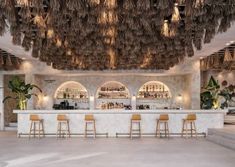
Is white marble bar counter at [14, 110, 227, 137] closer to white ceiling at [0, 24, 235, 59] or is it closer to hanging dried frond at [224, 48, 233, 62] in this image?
hanging dried frond at [224, 48, 233, 62]

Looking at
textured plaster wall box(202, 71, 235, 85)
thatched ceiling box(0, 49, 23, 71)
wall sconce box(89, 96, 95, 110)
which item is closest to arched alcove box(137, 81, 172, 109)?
wall sconce box(89, 96, 95, 110)

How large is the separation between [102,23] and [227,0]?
2.50 meters

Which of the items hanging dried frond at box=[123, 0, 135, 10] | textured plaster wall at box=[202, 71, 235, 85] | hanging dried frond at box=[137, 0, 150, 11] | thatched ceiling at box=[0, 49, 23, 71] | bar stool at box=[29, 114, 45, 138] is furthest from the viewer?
textured plaster wall at box=[202, 71, 235, 85]

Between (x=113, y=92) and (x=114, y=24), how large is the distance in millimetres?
9426

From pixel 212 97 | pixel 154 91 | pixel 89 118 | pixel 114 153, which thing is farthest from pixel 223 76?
pixel 114 153

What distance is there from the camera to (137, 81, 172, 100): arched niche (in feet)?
54.4

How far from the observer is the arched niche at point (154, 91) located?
54.4 feet

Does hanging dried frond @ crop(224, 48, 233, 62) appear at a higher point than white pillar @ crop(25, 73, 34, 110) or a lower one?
higher

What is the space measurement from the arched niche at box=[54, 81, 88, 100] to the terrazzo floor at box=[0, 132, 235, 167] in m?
5.02

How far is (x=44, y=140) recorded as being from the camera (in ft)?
38.1

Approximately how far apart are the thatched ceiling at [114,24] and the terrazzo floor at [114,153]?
2.85 m

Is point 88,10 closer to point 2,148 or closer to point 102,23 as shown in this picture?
point 102,23

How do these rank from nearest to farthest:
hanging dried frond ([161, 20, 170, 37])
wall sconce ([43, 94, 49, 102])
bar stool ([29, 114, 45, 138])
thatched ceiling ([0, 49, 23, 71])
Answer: hanging dried frond ([161, 20, 170, 37]) < bar stool ([29, 114, 45, 138]) < thatched ceiling ([0, 49, 23, 71]) < wall sconce ([43, 94, 49, 102])

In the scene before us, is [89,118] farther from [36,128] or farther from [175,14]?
[175,14]
